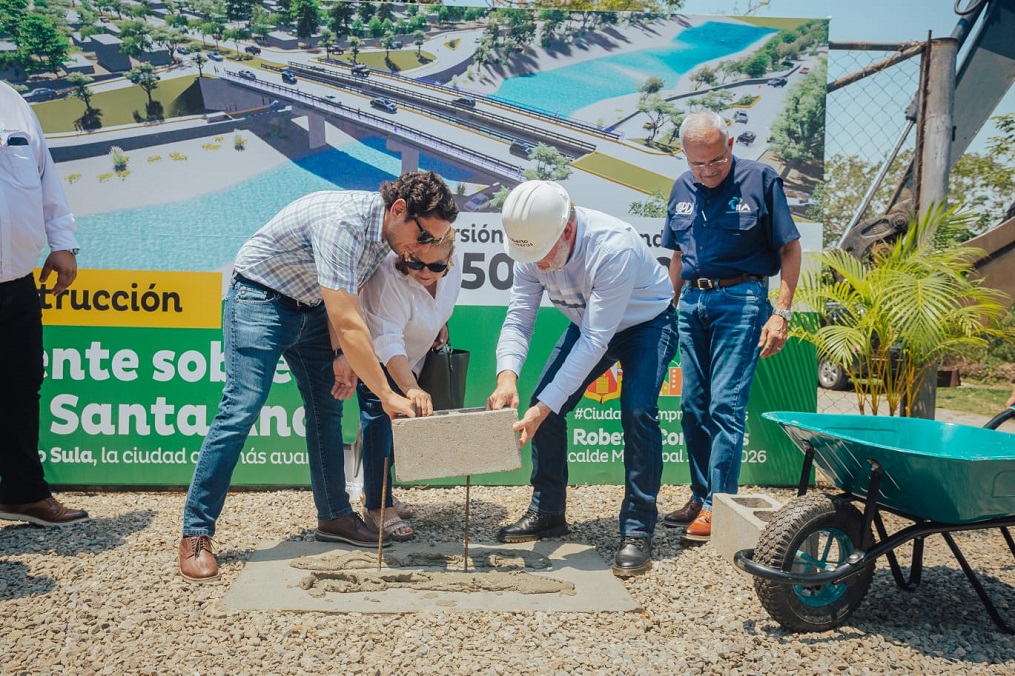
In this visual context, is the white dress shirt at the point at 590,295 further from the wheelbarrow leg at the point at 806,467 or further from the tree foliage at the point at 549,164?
the tree foliage at the point at 549,164

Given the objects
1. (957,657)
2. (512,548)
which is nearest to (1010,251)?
(957,657)

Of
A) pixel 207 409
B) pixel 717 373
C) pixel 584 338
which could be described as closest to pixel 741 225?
pixel 717 373

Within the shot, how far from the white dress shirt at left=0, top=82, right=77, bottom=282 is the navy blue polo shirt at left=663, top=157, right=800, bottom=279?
3.09 m

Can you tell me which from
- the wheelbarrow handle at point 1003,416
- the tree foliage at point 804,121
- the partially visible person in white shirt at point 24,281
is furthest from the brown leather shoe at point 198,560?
the tree foliage at point 804,121

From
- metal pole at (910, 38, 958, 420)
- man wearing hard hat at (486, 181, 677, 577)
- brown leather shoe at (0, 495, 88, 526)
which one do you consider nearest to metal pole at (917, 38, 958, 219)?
metal pole at (910, 38, 958, 420)

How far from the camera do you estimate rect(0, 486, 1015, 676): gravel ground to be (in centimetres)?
263

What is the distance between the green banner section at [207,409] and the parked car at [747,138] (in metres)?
1.31

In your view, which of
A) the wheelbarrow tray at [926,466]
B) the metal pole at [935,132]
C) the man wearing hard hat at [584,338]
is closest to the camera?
the wheelbarrow tray at [926,466]

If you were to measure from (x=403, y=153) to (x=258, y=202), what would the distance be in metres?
0.89

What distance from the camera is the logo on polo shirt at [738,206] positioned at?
3.96 m

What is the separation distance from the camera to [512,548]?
149 inches

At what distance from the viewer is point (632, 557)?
349cm

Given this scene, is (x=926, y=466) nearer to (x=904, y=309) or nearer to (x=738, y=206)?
(x=738, y=206)

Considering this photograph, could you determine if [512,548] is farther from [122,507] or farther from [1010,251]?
→ [1010,251]
